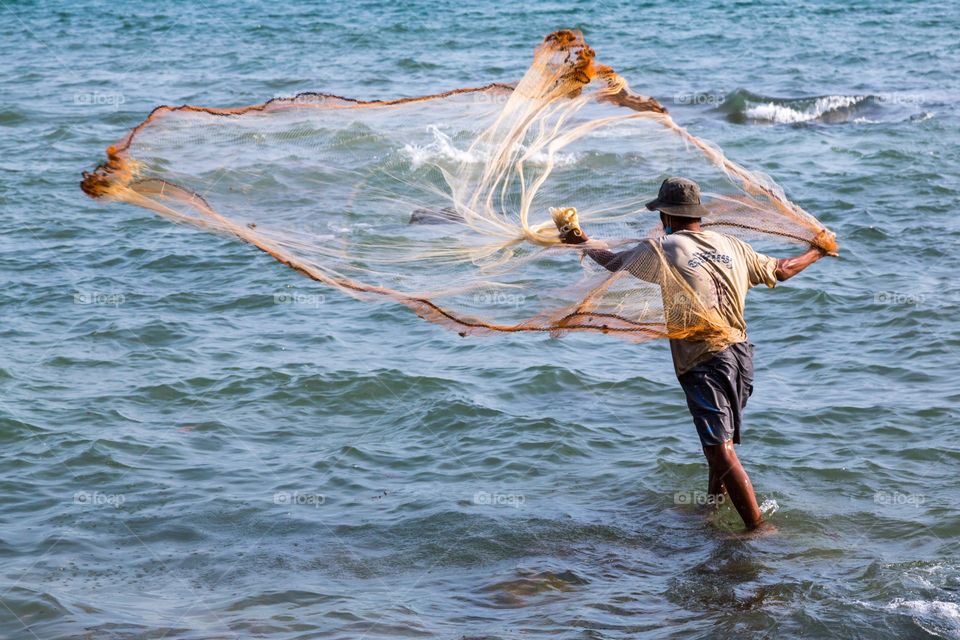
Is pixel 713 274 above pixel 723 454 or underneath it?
above

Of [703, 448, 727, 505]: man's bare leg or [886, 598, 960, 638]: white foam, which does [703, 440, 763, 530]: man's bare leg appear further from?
[886, 598, 960, 638]: white foam

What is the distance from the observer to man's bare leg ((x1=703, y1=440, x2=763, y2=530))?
610cm

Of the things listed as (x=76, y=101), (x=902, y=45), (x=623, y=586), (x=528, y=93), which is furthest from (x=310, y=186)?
(x=902, y=45)

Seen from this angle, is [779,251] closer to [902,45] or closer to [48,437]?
[48,437]

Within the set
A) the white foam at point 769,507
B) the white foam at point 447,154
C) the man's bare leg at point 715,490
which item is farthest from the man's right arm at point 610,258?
the white foam at point 769,507

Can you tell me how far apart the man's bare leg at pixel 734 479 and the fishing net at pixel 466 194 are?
67 centimetres

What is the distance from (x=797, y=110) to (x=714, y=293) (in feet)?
38.9

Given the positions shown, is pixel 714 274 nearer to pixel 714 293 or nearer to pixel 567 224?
pixel 714 293

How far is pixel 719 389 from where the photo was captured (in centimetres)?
602

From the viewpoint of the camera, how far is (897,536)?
6.28 m

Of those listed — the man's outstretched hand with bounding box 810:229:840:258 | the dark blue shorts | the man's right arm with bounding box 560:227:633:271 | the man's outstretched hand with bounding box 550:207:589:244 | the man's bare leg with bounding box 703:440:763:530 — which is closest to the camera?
the man's outstretched hand with bounding box 550:207:589:244

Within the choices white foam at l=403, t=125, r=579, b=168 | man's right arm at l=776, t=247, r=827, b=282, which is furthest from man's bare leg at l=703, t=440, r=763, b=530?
white foam at l=403, t=125, r=579, b=168

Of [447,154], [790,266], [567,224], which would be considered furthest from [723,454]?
[447,154]

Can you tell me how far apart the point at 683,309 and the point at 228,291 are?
5733 mm
